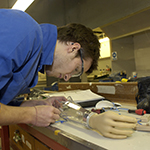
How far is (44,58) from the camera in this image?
802 mm

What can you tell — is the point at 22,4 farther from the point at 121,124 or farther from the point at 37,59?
the point at 121,124

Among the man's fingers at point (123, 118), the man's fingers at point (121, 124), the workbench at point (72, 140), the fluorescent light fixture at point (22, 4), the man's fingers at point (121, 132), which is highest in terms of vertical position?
the fluorescent light fixture at point (22, 4)

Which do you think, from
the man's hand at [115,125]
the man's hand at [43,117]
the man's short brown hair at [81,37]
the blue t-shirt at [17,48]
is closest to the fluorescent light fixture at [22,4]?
the man's short brown hair at [81,37]

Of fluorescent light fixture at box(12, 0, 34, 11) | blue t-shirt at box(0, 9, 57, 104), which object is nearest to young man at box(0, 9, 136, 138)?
blue t-shirt at box(0, 9, 57, 104)

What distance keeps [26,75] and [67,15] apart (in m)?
2.70

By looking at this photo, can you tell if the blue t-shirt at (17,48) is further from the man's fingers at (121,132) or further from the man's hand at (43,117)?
the man's fingers at (121,132)

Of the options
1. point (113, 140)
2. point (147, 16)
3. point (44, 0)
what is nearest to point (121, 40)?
point (147, 16)

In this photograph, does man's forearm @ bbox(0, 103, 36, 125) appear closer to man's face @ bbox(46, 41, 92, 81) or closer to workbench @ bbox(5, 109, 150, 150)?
workbench @ bbox(5, 109, 150, 150)

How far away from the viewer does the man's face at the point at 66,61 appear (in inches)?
32.9

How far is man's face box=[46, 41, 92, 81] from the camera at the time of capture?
0.84m

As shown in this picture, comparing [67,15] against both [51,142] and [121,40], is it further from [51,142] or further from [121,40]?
[51,142]

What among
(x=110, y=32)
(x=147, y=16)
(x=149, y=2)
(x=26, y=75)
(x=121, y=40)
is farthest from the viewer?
(x=121, y=40)

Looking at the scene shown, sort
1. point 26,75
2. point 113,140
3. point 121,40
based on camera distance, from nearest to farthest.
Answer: point 113,140, point 26,75, point 121,40

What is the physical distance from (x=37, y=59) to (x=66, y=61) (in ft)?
0.60
